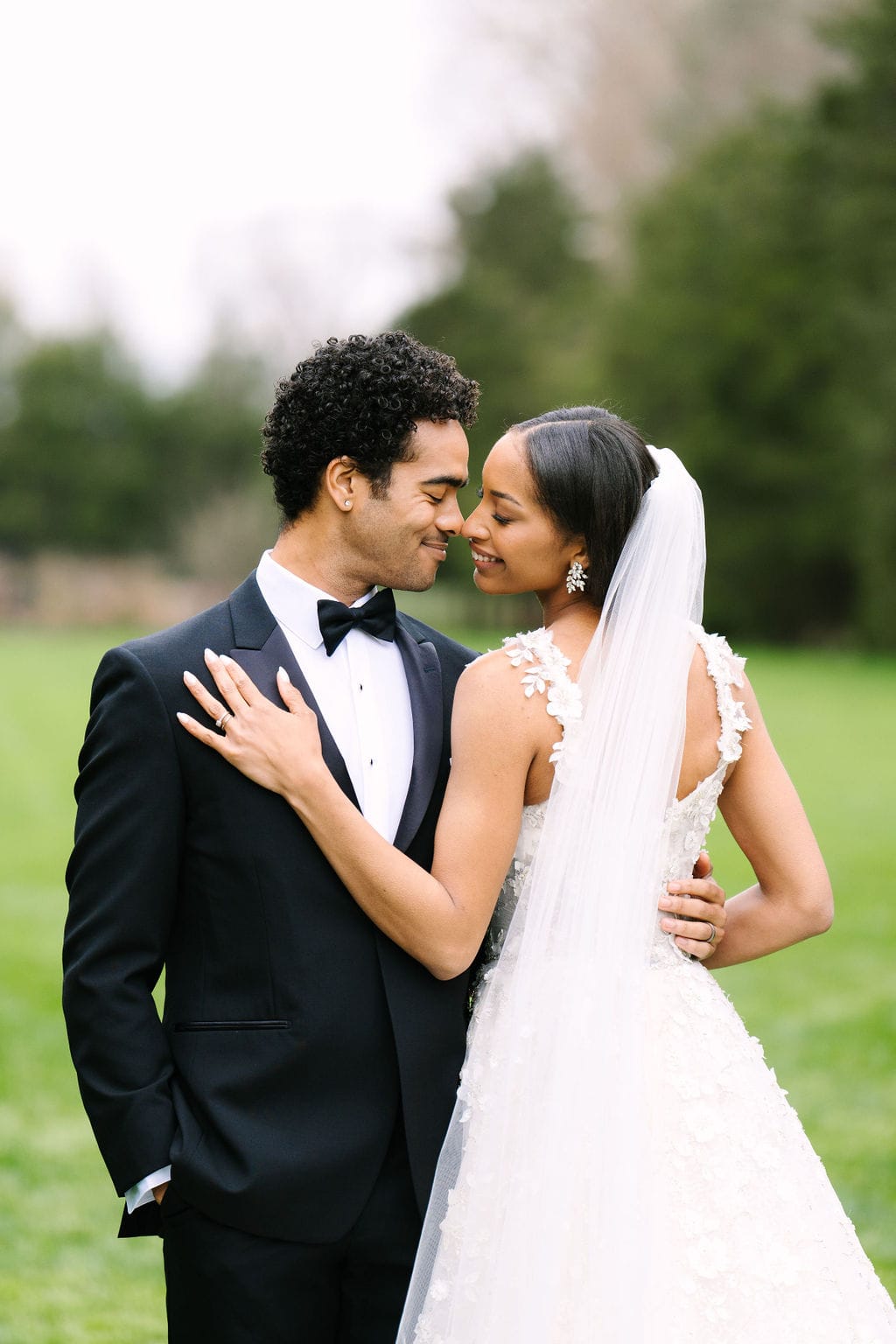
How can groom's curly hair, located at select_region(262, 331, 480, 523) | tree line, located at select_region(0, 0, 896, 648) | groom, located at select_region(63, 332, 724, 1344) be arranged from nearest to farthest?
groom, located at select_region(63, 332, 724, 1344) < groom's curly hair, located at select_region(262, 331, 480, 523) < tree line, located at select_region(0, 0, 896, 648)

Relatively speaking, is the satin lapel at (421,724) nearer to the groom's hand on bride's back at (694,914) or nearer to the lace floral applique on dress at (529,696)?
the lace floral applique on dress at (529,696)

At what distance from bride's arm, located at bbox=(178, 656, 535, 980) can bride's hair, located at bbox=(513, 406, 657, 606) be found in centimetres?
35

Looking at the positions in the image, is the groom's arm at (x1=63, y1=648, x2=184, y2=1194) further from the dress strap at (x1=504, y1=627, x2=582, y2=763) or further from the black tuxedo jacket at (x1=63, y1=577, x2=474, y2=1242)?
the dress strap at (x1=504, y1=627, x2=582, y2=763)

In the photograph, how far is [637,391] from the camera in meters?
38.8

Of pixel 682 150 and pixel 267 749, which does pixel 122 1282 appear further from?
pixel 682 150

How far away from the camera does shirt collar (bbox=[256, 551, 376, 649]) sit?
284 centimetres

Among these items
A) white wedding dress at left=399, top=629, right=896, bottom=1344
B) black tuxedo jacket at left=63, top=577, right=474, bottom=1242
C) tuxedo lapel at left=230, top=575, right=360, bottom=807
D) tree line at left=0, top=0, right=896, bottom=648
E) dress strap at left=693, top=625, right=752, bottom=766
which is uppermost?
tree line at left=0, top=0, right=896, bottom=648

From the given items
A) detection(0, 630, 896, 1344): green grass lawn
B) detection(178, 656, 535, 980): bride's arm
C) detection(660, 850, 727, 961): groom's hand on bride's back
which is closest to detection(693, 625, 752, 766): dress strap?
detection(660, 850, 727, 961): groom's hand on bride's back

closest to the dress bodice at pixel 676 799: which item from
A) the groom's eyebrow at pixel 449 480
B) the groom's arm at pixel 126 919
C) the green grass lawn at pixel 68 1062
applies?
the groom's eyebrow at pixel 449 480

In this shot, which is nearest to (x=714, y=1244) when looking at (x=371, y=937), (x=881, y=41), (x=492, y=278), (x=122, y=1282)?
(x=371, y=937)

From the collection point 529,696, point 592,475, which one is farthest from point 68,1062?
point 592,475

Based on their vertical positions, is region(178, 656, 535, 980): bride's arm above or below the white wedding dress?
above

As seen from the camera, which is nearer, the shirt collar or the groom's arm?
the groom's arm

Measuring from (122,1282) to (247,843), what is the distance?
9.71 feet
